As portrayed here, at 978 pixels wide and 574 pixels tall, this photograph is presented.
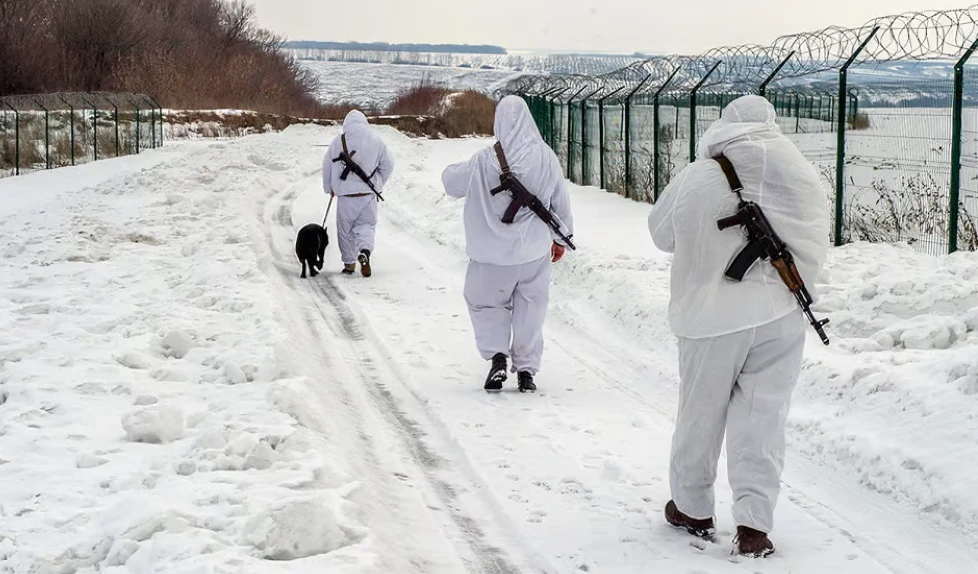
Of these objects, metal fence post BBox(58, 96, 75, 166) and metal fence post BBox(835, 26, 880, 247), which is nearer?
metal fence post BBox(835, 26, 880, 247)

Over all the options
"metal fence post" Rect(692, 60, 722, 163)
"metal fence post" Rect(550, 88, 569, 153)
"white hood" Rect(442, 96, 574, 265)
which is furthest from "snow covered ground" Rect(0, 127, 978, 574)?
"metal fence post" Rect(550, 88, 569, 153)

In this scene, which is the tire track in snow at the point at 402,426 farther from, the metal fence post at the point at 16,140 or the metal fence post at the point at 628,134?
the metal fence post at the point at 16,140

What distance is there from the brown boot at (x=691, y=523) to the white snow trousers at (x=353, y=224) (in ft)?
25.8

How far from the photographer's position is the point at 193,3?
319ft

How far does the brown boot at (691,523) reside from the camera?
4844 mm

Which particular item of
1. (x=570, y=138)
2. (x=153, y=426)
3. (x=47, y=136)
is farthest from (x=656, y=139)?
(x=47, y=136)

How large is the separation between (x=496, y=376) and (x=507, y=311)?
48 centimetres

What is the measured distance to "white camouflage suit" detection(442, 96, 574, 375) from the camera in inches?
296

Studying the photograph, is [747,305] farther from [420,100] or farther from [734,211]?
[420,100]

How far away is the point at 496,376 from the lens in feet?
24.6

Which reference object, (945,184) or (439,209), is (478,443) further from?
(439,209)

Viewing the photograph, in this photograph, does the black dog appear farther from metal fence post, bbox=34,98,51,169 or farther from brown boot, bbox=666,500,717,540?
metal fence post, bbox=34,98,51,169

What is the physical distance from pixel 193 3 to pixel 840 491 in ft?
325

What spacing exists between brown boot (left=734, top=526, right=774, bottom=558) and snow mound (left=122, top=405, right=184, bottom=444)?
9.46ft
